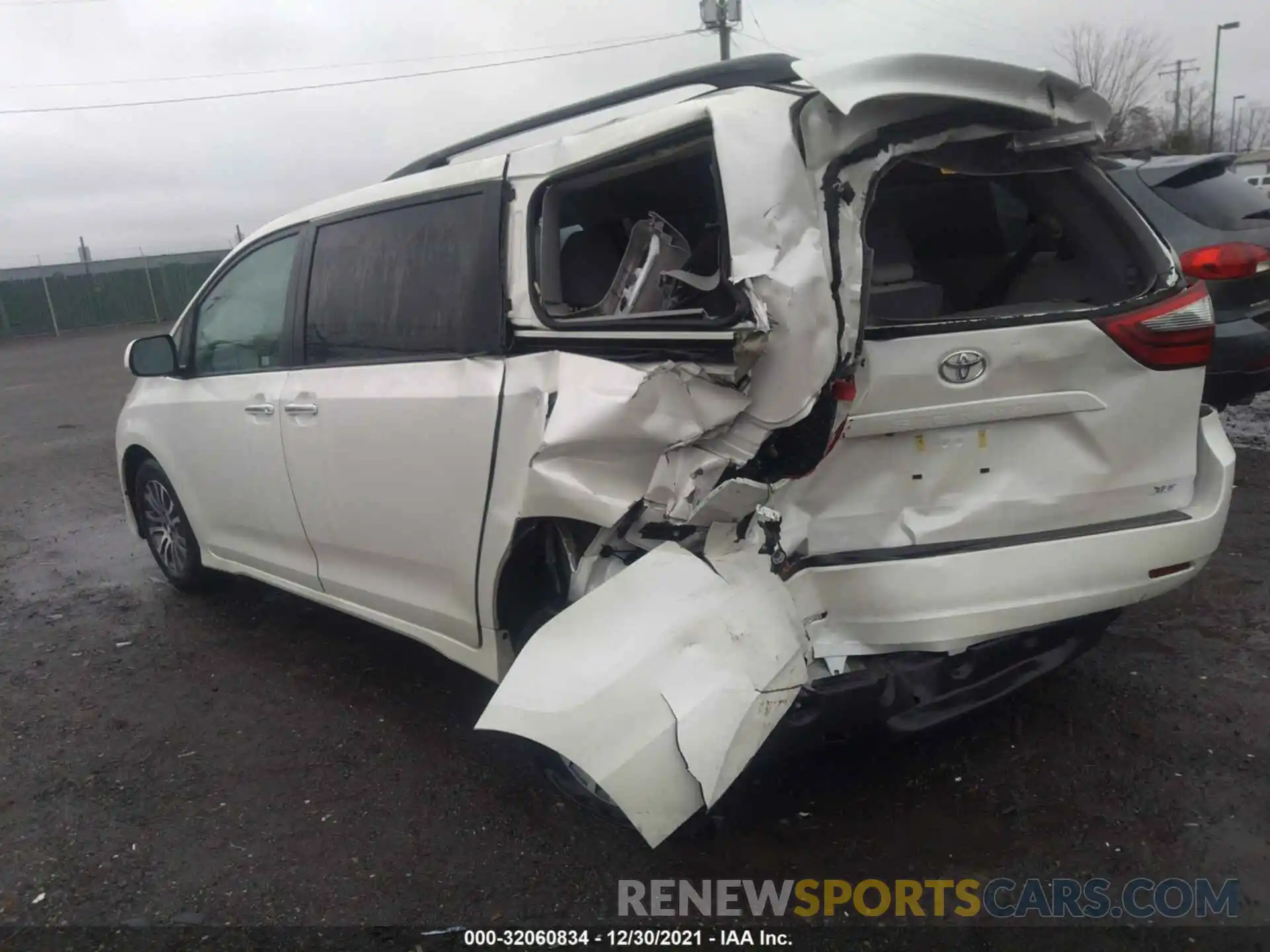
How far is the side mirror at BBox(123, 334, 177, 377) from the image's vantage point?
14.8 feet

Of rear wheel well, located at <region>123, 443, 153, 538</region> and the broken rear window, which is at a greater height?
the broken rear window

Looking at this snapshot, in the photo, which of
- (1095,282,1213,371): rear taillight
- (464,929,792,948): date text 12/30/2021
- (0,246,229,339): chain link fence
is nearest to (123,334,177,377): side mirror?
(464,929,792,948): date text 12/30/2021

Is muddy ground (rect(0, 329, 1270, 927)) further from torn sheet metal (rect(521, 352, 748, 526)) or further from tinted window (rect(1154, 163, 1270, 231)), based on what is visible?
tinted window (rect(1154, 163, 1270, 231))

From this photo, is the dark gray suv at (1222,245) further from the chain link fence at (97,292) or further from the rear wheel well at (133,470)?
the chain link fence at (97,292)

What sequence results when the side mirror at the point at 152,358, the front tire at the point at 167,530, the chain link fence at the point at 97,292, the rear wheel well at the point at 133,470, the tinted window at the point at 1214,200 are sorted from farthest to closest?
the chain link fence at the point at 97,292 → the tinted window at the point at 1214,200 → the rear wheel well at the point at 133,470 → the front tire at the point at 167,530 → the side mirror at the point at 152,358

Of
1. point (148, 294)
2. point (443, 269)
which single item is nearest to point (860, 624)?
point (443, 269)

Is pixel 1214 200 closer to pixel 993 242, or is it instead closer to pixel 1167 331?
pixel 993 242

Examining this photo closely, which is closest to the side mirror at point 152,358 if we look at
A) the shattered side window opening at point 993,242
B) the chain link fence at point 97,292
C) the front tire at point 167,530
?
the front tire at point 167,530

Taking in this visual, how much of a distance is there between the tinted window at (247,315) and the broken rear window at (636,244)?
1.50m

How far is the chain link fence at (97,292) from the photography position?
3050cm

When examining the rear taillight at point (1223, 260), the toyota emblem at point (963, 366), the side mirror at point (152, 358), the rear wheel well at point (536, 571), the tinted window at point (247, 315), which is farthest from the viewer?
the rear taillight at point (1223, 260)

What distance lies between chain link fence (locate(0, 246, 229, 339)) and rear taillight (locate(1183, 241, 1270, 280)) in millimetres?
33401

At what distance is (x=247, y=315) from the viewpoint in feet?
14.0

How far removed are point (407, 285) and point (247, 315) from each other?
126cm
